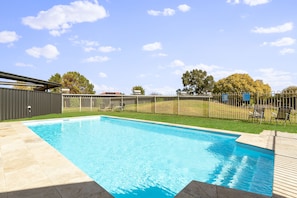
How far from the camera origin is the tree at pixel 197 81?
51.2 m

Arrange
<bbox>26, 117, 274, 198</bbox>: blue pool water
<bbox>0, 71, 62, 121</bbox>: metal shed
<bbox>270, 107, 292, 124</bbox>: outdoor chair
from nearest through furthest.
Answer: <bbox>26, 117, 274, 198</bbox>: blue pool water
<bbox>270, 107, 292, 124</bbox>: outdoor chair
<bbox>0, 71, 62, 121</bbox>: metal shed

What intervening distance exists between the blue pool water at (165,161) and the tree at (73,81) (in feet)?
117

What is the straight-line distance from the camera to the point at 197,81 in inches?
2019

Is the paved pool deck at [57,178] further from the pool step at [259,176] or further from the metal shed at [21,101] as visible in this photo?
the metal shed at [21,101]

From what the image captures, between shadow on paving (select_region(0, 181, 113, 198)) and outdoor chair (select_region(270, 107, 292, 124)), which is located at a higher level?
outdoor chair (select_region(270, 107, 292, 124))

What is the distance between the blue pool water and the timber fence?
503 centimetres

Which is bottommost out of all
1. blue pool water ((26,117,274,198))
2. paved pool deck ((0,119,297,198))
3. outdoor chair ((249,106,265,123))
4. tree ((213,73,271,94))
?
blue pool water ((26,117,274,198))

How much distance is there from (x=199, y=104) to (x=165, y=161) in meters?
10.2

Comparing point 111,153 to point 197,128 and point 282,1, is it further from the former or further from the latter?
point 282,1

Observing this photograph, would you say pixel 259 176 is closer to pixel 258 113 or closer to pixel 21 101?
pixel 258 113

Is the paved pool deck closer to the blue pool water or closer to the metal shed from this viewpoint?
the blue pool water

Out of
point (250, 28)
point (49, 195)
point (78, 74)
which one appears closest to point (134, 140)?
point (49, 195)

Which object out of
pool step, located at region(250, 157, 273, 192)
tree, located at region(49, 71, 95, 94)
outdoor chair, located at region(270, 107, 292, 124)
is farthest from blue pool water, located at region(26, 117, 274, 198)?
tree, located at region(49, 71, 95, 94)

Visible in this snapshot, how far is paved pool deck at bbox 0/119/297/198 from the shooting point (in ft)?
8.42
